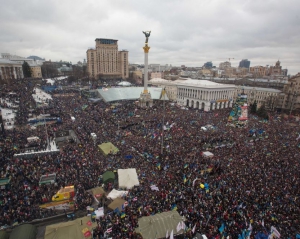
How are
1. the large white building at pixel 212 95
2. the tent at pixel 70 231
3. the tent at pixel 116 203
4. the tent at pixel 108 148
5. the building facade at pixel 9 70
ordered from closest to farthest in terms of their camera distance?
the tent at pixel 70 231 < the tent at pixel 116 203 < the tent at pixel 108 148 < the large white building at pixel 212 95 < the building facade at pixel 9 70

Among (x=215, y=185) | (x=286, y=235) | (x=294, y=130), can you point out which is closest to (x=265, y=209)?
(x=286, y=235)

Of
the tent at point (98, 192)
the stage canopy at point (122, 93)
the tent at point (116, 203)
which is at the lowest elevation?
the tent at point (98, 192)

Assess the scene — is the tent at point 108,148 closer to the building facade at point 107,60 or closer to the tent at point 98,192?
the tent at point 98,192

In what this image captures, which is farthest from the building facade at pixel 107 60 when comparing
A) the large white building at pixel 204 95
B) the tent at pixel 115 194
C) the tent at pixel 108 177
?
the tent at pixel 115 194

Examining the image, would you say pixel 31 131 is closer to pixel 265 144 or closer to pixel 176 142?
pixel 176 142

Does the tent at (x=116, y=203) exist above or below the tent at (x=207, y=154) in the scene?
below

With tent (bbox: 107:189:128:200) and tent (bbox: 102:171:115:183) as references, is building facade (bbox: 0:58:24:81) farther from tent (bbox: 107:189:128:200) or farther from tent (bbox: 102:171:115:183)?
tent (bbox: 107:189:128:200)

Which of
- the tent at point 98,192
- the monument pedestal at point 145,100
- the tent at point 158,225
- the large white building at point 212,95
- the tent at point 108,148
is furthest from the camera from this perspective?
the large white building at point 212,95

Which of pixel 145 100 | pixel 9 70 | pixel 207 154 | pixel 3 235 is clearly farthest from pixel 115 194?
pixel 9 70
